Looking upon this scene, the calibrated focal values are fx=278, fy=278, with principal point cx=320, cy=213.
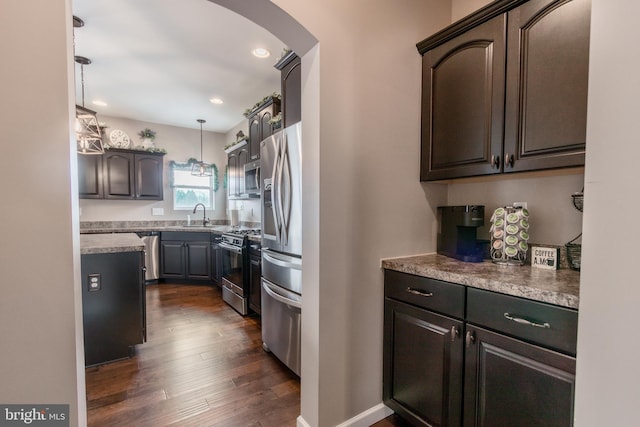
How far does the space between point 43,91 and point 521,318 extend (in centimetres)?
178

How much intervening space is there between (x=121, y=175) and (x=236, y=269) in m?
2.95

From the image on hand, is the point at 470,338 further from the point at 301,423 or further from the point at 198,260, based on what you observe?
the point at 198,260

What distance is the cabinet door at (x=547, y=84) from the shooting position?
120 cm

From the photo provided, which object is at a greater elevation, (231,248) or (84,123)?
(84,123)

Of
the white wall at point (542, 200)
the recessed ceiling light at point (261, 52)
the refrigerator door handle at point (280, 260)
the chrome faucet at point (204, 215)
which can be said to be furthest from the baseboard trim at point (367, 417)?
the chrome faucet at point (204, 215)

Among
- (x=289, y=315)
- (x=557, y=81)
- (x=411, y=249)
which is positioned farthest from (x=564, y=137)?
(x=289, y=315)

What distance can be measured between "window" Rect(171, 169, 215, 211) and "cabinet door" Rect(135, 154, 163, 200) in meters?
0.35

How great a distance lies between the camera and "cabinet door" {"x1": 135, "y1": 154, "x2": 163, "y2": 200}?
15.7ft

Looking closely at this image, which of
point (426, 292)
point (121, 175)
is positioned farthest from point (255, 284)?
point (121, 175)

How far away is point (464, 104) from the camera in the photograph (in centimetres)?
159

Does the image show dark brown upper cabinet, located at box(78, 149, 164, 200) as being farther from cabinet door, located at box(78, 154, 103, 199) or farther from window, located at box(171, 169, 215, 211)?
window, located at box(171, 169, 215, 211)

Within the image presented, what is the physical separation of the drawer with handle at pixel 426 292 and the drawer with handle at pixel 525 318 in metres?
0.06

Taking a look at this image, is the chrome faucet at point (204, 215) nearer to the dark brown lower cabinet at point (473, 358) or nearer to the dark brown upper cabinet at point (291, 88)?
the dark brown upper cabinet at point (291, 88)

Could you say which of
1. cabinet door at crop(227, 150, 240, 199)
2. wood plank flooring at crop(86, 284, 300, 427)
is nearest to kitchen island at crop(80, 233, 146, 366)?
wood plank flooring at crop(86, 284, 300, 427)
